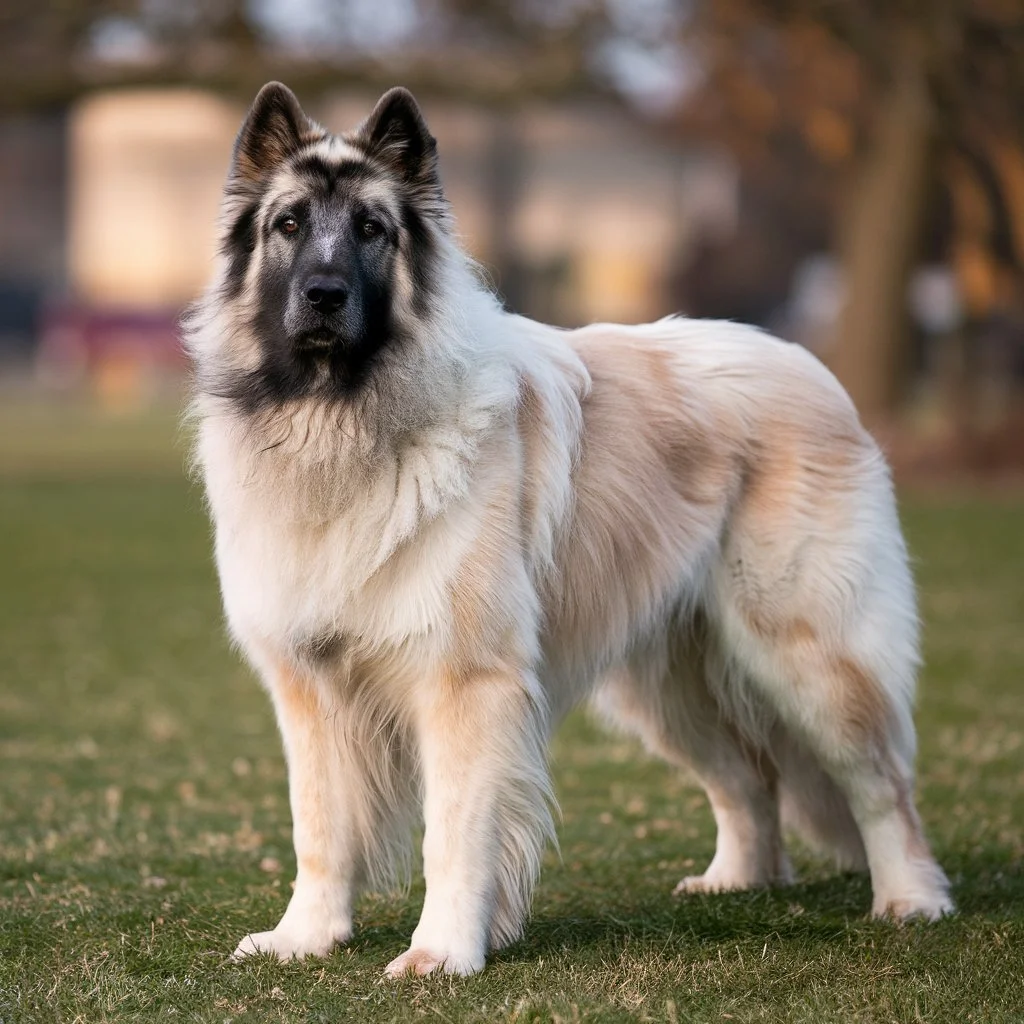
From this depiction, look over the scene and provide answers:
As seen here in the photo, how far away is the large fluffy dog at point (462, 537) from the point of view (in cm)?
470

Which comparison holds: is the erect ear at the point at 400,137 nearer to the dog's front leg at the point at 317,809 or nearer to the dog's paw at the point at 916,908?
the dog's front leg at the point at 317,809

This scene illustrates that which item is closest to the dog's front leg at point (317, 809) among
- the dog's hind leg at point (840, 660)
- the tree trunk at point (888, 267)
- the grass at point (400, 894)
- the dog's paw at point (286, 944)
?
the dog's paw at point (286, 944)

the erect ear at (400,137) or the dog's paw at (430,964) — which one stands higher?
the erect ear at (400,137)

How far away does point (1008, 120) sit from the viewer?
20.2m

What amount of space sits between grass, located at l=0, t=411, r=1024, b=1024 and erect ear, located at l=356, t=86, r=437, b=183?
2.10m

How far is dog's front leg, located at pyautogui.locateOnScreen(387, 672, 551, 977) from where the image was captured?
465 cm

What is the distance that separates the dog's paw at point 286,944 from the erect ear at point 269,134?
228 centimetres

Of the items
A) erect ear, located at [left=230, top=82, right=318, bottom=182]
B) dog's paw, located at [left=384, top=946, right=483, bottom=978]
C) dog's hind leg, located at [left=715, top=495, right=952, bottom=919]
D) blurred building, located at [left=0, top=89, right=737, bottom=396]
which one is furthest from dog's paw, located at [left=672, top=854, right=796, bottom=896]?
blurred building, located at [left=0, top=89, right=737, bottom=396]

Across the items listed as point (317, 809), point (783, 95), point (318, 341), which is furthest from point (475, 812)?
point (783, 95)

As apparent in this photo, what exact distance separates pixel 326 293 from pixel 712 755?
240 cm

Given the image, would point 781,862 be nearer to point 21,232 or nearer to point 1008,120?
point 1008,120

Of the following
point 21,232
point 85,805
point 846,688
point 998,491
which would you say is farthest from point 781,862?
point 21,232

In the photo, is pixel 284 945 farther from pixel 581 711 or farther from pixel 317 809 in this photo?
pixel 581 711

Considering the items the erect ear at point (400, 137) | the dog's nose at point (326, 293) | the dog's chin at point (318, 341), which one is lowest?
the dog's chin at point (318, 341)
